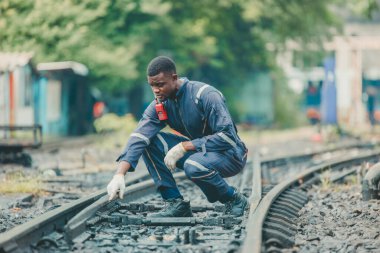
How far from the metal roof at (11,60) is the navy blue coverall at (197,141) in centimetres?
1205

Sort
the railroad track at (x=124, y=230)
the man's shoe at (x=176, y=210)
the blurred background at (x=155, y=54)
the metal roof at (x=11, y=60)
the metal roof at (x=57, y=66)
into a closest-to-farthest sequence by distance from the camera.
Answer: the railroad track at (x=124, y=230), the man's shoe at (x=176, y=210), the metal roof at (x=11, y=60), the blurred background at (x=155, y=54), the metal roof at (x=57, y=66)

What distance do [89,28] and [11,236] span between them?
623 inches

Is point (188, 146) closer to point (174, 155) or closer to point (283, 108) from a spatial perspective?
point (174, 155)

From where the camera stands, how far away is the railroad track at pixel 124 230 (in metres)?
4.79

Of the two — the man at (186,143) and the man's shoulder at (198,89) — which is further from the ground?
the man's shoulder at (198,89)

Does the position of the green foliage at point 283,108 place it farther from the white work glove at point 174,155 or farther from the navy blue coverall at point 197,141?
the white work glove at point 174,155

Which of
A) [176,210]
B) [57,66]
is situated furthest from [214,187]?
[57,66]

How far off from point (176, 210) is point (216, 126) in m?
0.79

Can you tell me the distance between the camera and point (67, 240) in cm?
493

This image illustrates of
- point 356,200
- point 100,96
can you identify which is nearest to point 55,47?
point 100,96

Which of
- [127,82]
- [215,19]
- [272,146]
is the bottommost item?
[272,146]

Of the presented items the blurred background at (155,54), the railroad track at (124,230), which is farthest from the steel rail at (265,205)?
the blurred background at (155,54)

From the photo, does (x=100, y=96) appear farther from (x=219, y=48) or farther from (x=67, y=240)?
(x=67, y=240)

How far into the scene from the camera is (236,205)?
610 centimetres
